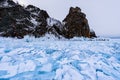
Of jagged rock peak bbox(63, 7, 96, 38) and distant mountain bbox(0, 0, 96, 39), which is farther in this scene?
jagged rock peak bbox(63, 7, 96, 38)

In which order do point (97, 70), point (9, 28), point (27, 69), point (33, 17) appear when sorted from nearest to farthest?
point (27, 69)
point (97, 70)
point (9, 28)
point (33, 17)

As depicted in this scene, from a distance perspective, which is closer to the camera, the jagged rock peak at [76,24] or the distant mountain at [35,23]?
the distant mountain at [35,23]

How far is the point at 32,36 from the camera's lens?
195 feet

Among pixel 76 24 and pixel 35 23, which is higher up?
pixel 35 23

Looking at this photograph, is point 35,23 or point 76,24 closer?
point 35,23

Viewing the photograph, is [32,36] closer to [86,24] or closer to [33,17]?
[33,17]

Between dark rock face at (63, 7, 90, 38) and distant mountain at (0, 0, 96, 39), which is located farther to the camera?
dark rock face at (63, 7, 90, 38)

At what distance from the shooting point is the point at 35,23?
65.1 m

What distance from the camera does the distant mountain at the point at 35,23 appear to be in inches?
2295

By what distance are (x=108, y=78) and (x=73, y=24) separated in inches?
2610

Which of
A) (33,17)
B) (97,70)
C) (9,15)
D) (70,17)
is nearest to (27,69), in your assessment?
(97,70)

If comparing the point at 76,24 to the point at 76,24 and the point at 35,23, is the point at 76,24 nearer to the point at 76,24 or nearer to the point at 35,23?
the point at 76,24

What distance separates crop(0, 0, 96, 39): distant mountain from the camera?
191ft

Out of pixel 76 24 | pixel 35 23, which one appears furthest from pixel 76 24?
pixel 35 23
